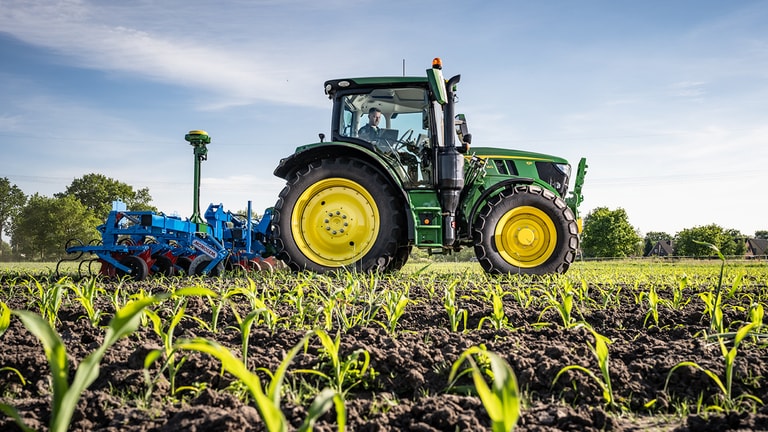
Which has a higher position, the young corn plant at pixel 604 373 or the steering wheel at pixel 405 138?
the steering wheel at pixel 405 138

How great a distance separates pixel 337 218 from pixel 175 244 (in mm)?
2548

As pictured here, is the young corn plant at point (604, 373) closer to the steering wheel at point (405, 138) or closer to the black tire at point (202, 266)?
the steering wheel at point (405, 138)

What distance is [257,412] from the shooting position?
4.98 feet

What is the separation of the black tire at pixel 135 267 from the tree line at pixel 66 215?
3483 cm

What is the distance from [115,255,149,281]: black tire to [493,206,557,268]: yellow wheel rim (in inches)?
165

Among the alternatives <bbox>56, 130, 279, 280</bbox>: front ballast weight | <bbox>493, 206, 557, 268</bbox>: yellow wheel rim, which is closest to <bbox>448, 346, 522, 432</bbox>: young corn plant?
<bbox>493, 206, 557, 268</bbox>: yellow wheel rim

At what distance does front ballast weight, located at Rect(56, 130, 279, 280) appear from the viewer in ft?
21.4

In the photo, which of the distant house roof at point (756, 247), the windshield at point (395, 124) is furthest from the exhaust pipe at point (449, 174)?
the distant house roof at point (756, 247)

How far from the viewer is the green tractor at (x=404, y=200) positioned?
19.2 ft

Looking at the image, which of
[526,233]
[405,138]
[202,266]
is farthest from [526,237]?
[202,266]

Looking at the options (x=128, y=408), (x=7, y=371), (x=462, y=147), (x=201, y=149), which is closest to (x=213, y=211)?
(x=201, y=149)

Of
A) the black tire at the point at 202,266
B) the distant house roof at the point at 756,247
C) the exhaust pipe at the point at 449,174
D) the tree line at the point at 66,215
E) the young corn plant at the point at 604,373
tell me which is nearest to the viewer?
the young corn plant at the point at 604,373

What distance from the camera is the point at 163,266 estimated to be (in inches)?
266

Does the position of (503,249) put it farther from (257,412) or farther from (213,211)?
(257,412)
